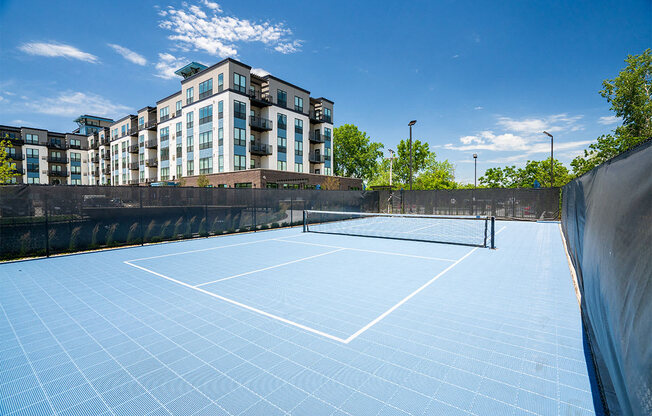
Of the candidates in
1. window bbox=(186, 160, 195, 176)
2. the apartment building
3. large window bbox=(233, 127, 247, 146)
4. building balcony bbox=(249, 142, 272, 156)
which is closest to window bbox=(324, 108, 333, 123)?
the apartment building

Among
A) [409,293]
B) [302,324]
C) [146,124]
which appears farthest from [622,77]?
[146,124]

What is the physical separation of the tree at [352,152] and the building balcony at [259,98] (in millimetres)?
30696

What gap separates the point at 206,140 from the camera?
1629 inches

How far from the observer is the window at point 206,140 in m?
40.8

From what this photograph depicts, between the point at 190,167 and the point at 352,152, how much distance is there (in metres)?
39.6

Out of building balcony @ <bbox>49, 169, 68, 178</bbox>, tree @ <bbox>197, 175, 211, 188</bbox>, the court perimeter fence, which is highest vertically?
building balcony @ <bbox>49, 169, 68, 178</bbox>

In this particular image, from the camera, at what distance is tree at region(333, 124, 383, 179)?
2849 inches

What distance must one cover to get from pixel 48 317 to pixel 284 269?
209 inches

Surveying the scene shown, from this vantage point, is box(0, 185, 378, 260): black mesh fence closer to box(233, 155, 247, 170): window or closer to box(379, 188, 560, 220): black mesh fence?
box(379, 188, 560, 220): black mesh fence

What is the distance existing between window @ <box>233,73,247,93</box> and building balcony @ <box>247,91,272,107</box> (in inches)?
43.9

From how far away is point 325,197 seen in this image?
24172 mm

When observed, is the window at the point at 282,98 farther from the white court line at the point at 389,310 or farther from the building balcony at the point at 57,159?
the building balcony at the point at 57,159

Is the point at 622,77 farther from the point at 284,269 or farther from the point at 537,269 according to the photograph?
the point at 284,269

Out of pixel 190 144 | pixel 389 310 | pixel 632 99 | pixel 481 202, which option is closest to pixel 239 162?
pixel 190 144
